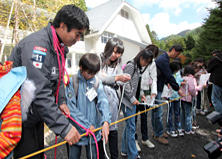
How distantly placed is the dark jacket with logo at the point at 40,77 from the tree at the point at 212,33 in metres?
16.0

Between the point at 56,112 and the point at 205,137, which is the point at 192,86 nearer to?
the point at 205,137

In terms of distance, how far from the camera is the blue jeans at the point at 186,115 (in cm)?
335

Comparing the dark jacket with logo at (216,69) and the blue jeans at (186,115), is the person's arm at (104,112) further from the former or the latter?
the dark jacket with logo at (216,69)

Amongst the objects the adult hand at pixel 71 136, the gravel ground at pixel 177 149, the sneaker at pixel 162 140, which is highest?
the adult hand at pixel 71 136

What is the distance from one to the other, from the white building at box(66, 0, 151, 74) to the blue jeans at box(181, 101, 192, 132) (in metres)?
11.4

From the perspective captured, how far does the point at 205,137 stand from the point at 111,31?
14.0m

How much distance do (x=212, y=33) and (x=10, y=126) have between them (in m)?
17.8

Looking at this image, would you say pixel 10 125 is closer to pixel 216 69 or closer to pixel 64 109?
pixel 64 109

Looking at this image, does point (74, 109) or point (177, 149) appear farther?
point (177, 149)

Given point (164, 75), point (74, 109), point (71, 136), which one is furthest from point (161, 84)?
point (71, 136)

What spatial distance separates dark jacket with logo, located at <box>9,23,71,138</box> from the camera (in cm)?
95

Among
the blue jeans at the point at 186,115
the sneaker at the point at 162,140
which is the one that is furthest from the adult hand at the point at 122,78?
the blue jeans at the point at 186,115

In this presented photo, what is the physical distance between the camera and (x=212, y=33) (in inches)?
536

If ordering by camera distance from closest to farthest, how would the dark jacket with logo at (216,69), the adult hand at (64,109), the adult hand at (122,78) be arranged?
the adult hand at (64,109)
the adult hand at (122,78)
the dark jacket with logo at (216,69)
